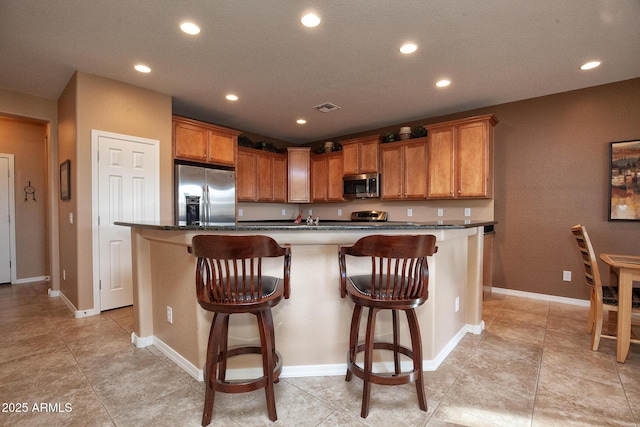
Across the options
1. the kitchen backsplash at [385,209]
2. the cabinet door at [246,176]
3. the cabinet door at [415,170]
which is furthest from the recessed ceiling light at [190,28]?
the kitchen backsplash at [385,209]

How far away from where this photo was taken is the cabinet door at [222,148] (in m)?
4.18

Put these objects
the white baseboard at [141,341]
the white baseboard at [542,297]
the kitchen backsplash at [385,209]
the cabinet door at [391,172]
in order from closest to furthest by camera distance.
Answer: the white baseboard at [141,341]
the white baseboard at [542,297]
the kitchen backsplash at [385,209]
the cabinet door at [391,172]

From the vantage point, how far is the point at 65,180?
3.33 metres

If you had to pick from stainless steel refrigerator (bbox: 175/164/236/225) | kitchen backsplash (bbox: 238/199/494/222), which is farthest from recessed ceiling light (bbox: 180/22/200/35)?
kitchen backsplash (bbox: 238/199/494/222)

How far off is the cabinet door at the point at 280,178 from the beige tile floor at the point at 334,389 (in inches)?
138

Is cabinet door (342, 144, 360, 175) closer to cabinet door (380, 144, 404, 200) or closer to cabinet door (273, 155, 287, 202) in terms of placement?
cabinet door (380, 144, 404, 200)

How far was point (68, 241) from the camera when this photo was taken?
132 inches

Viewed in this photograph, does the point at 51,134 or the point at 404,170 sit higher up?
the point at 51,134

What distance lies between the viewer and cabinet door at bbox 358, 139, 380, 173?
15.6 ft

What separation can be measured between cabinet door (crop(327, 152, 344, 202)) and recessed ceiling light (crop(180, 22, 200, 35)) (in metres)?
3.34

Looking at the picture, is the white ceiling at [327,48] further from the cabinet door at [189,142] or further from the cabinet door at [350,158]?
the cabinet door at [350,158]

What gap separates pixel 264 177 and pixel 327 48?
3097mm

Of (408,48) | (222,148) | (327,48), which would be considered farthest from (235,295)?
(222,148)

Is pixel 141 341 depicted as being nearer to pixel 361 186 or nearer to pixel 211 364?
pixel 211 364
